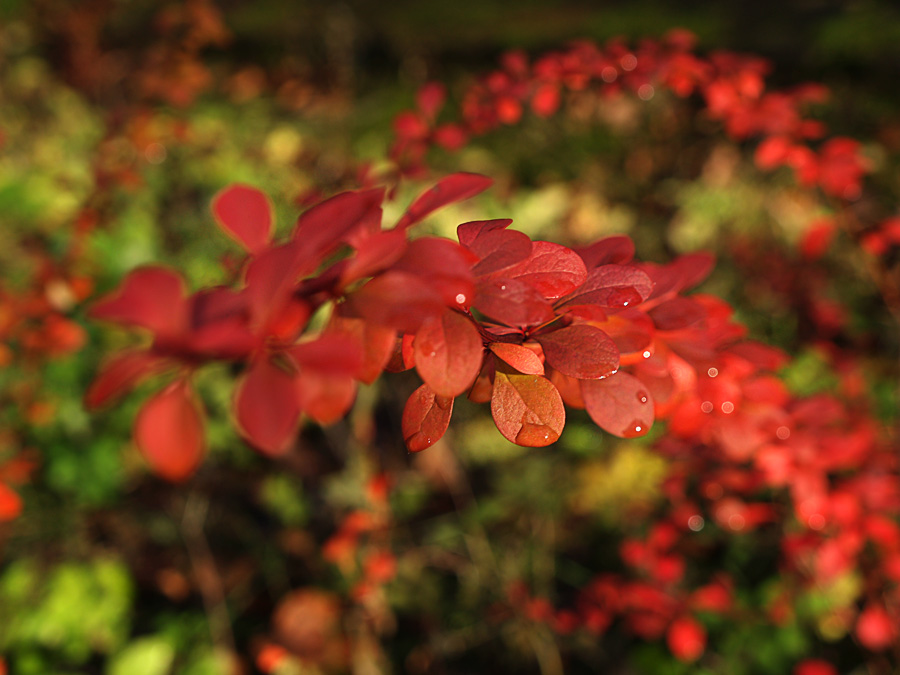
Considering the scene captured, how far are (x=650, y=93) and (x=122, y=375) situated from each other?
3.98ft

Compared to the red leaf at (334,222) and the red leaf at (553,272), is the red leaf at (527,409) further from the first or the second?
the red leaf at (334,222)

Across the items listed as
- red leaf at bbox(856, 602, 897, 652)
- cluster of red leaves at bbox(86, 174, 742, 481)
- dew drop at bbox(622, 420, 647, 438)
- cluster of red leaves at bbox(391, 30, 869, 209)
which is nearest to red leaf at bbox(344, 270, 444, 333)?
cluster of red leaves at bbox(86, 174, 742, 481)

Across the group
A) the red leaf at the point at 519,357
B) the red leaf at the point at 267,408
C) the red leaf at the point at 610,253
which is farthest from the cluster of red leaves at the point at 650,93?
the red leaf at the point at 267,408

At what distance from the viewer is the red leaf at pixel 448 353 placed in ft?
1.29

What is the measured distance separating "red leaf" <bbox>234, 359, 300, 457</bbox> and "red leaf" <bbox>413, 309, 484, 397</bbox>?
93 millimetres

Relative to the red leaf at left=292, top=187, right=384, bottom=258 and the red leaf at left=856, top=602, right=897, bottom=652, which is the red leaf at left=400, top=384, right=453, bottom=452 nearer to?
the red leaf at left=292, top=187, right=384, bottom=258

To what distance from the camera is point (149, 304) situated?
0.33 meters

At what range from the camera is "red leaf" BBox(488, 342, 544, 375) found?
0.45 meters

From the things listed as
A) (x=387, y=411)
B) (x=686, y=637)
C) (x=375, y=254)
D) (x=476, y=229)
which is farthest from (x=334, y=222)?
(x=387, y=411)

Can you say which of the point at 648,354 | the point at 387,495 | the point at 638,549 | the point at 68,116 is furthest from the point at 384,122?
the point at 648,354

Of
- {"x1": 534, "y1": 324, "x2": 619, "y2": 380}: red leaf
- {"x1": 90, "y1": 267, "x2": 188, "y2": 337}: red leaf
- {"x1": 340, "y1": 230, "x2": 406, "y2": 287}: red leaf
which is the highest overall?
{"x1": 90, "y1": 267, "x2": 188, "y2": 337}: red leaf

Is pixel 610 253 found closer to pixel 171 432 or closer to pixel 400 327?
pixel 400 327

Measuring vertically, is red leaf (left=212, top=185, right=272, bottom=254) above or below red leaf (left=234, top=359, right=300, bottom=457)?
above

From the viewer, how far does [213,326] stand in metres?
0.34
